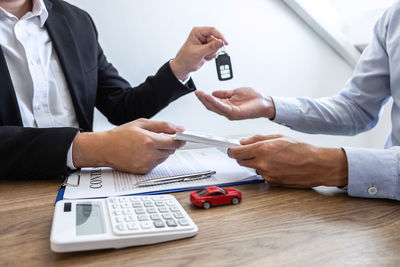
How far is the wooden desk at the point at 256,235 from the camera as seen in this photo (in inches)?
17.9

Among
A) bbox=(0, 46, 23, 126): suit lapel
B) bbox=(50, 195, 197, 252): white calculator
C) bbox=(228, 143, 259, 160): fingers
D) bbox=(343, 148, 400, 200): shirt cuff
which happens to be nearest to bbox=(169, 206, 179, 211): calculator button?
bbox=(50, 195, 197, 252): white calculator

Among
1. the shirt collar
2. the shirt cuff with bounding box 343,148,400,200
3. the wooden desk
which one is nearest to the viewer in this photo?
the wooden desk

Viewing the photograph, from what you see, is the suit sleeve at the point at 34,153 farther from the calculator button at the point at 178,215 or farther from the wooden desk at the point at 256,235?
the calculator button at the point at 178,215

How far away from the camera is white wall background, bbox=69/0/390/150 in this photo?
1.49m

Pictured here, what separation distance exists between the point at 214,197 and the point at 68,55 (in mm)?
760

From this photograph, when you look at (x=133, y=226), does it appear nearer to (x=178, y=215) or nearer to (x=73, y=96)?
(x=178, y=215)

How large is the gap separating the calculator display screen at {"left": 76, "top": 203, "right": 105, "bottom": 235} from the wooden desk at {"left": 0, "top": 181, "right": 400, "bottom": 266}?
0.03 meters

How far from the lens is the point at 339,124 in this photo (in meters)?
1.17

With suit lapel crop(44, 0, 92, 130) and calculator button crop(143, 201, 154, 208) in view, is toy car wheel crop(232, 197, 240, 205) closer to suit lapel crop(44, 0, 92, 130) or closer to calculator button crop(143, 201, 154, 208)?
calculator button crop(143, 201, 154, 208)

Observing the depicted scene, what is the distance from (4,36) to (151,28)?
2.04 feet

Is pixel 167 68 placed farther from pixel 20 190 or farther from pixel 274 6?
pixel 274 6

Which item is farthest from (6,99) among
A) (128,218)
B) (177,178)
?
(128,218)

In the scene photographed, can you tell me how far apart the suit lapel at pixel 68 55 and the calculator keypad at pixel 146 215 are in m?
0.64

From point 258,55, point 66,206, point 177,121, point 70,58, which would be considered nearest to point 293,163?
point 66,206
